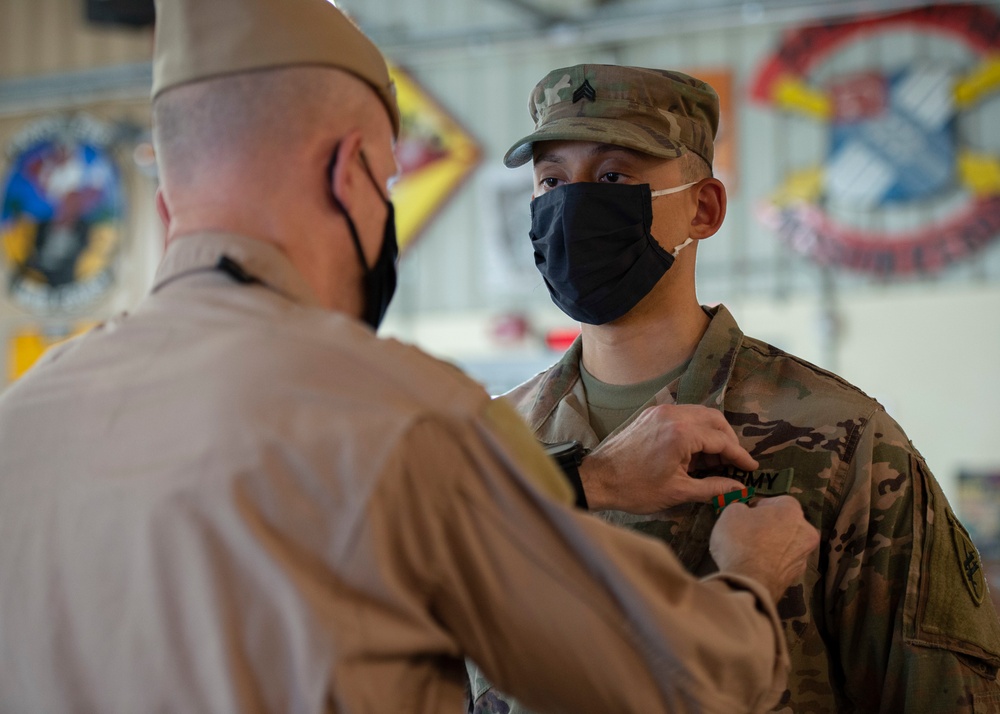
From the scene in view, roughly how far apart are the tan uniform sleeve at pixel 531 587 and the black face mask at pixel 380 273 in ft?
1.14

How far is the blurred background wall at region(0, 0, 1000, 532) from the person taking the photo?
7043mm

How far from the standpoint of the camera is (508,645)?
47.1 inches

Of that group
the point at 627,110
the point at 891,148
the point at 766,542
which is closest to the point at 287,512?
the point at 766,542

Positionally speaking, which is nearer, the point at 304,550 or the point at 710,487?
the point at 304,550

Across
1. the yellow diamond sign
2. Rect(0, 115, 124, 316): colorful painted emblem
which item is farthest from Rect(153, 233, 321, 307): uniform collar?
Rect(0, 115, 124, 316): colorful painted emblem

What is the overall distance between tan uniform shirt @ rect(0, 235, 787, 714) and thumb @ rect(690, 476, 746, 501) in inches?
18.1

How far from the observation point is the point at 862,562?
182 cm

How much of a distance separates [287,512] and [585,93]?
4.28 feet

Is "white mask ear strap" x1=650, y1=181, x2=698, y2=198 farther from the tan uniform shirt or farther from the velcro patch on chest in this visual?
the tan uniform shirt

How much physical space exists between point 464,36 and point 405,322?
2360 mm

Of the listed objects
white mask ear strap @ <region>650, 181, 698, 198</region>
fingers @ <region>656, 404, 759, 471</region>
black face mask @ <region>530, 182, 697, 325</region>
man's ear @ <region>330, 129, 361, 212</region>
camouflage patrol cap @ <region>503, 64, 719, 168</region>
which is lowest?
fingers @ <region>656, 404, 759, 471</region>

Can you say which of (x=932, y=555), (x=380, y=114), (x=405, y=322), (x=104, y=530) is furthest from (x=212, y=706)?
(x=405, y=322)

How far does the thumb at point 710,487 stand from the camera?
176 centimetres

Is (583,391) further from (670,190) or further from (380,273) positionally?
(380,273)
